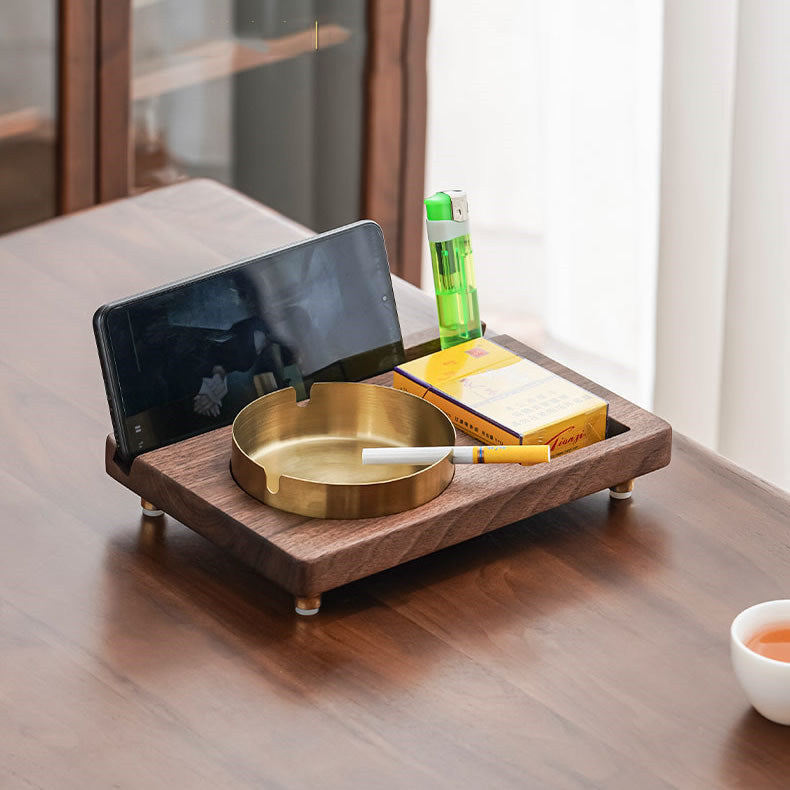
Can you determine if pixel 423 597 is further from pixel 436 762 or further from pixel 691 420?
pixel 691 420

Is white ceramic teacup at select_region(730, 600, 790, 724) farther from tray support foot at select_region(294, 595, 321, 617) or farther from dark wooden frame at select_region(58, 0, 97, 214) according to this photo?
dark wooden frame at select_region(58, 0, 97, 214)

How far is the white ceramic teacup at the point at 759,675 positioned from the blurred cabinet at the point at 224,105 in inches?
61.3

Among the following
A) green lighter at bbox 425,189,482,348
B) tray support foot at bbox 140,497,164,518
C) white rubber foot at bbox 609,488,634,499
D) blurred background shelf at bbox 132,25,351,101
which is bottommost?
tray support foot at bbox 140,497,164,518

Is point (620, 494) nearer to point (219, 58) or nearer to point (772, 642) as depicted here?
point (772, 642)

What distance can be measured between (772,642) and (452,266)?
421mm

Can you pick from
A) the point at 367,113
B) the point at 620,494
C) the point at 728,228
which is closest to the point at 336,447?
the point at 620,494

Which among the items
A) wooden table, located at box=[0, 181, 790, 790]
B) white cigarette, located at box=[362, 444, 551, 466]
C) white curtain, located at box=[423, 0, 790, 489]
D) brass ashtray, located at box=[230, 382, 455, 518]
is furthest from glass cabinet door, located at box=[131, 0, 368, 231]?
white cigarette, located at box=[362, 444, 551, 466]

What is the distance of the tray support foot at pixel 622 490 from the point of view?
3.84 ft

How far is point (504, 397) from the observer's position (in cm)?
117

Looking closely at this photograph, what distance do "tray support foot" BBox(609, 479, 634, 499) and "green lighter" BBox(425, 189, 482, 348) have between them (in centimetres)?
18

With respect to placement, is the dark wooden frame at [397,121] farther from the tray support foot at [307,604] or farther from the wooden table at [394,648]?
the tray support foot at [307,604]

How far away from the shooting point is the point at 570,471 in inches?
43.6

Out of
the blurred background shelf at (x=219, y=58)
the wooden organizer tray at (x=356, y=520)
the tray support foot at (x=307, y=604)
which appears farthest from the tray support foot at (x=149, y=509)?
the blurred background shelf at (x=219, y=58)

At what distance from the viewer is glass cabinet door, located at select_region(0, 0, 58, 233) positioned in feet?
7.18
